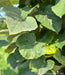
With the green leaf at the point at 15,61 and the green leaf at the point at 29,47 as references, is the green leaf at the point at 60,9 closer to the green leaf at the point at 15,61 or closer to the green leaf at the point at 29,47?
the green leaf at the point at 29,47

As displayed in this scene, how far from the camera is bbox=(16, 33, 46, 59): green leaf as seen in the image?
28.8 inches

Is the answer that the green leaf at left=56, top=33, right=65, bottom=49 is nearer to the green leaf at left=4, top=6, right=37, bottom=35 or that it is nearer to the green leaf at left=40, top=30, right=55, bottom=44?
the green leaf at left=40, top=30, right=55, bottom=44

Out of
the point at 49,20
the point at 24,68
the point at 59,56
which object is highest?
the point at 49,20

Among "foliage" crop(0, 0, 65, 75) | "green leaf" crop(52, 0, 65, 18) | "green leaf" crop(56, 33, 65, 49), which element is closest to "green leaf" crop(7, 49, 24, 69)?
"foliage" crop(0, 0, 65, 75)

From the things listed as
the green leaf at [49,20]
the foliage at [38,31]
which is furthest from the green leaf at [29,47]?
the green leaf at [49,20]

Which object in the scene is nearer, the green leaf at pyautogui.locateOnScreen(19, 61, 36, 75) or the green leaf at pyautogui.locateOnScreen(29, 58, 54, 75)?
the green leaf at pyautogui.locateOnScreen(29, 58, 54, 75)

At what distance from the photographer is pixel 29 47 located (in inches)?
29.8

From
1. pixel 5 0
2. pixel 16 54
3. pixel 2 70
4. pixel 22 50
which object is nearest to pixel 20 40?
pixel 22 50

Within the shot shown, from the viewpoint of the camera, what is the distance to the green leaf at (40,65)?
77cm

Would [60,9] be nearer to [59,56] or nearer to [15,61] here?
[59,56]

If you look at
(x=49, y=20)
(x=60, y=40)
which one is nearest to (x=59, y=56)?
(x=60, y=40)

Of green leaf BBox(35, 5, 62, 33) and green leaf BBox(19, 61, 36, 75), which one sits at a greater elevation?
green leaf BBox(35, 5, 62, 33)

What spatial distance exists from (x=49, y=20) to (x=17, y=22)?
0.54 ft

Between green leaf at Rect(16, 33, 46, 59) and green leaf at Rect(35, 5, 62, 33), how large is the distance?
0.11 meters
